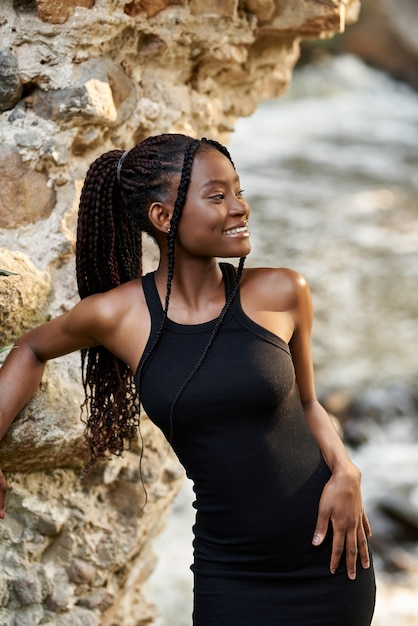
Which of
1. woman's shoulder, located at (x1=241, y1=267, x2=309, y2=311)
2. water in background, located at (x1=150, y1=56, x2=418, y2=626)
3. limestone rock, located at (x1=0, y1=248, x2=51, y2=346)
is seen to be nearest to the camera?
woman's shoulder, located at (x1=241, y1=267, x2=309, y2=311)

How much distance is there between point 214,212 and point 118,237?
0.37 meters

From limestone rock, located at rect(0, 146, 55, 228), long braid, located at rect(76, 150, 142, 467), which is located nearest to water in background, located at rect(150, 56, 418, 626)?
long braid, located at rect(76, 150, 142, 467)

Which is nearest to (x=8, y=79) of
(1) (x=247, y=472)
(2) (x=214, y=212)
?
(2) (x=214, y=212)

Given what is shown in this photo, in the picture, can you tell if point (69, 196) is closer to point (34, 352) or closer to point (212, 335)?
point (34, 352)

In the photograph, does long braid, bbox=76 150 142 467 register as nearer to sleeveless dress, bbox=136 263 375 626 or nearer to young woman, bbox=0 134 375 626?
young woman, bbox=0 134 375 626

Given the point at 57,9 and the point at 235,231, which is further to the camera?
the point at 57,9

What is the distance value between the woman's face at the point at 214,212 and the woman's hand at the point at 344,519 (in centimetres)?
60

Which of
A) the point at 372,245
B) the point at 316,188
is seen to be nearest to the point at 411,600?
the point at 372,245

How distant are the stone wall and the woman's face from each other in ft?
1.76

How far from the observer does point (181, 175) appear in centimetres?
217

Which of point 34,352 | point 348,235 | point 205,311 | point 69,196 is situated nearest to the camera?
point 205,311

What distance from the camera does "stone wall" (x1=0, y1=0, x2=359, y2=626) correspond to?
2547 millimetres

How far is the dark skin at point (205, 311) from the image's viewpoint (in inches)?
85.1

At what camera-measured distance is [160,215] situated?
221 centimetres
